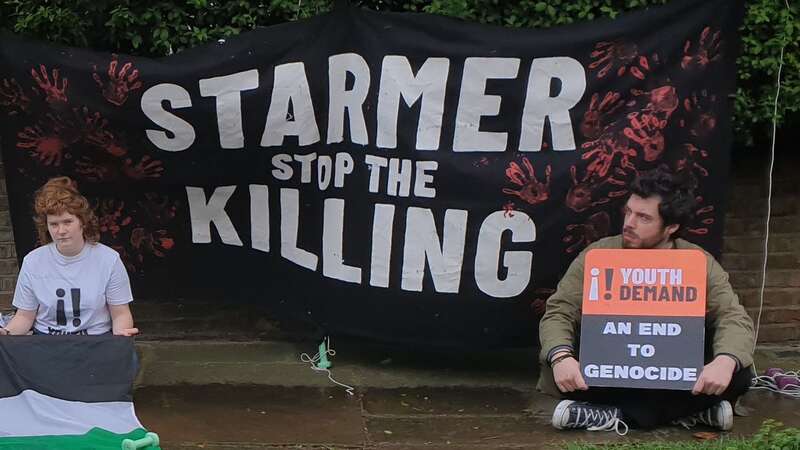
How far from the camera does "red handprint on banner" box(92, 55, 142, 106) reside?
5531 millimetres

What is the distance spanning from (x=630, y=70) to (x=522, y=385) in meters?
1.71

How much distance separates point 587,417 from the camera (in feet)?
15.9

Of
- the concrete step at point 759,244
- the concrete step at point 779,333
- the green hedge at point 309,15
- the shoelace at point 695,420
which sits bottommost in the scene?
the shoelace at point 695,420

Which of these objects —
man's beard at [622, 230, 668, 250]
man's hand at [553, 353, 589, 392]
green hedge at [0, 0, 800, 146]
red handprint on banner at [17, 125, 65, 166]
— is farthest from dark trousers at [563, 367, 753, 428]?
red handprint on banner at [17, 125, 65, 166]

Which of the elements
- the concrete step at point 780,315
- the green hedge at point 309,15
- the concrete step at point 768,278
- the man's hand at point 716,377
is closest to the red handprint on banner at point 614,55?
the green hedge at point 309,15

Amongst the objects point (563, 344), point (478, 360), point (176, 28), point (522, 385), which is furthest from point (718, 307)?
point (176, 28)

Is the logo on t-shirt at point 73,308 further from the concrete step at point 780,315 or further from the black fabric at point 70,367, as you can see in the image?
the concrete step at point 780,315

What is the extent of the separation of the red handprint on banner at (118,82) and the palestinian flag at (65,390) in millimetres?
1565

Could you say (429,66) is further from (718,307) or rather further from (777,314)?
(777,314)

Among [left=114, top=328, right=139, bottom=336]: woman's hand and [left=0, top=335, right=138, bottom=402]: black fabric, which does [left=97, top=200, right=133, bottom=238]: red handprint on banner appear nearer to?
[left=114, top=328, right=139, bottom=336]: woman's hand

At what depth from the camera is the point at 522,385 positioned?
564cm

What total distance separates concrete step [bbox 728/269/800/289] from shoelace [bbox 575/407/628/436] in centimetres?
171

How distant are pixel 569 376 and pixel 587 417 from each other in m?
0.25

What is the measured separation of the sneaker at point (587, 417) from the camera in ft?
15.9
